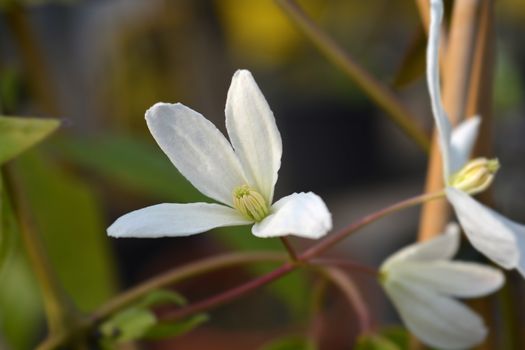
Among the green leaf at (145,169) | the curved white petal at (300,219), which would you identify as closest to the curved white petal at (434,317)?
the curved white petal at (300,219)

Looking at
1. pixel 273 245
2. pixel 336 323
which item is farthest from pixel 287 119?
pixel 273 245

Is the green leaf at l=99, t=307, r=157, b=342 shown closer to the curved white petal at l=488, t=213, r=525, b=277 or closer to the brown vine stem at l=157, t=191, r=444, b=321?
the brown vine stem at l=157, t=191, r=444, b=321

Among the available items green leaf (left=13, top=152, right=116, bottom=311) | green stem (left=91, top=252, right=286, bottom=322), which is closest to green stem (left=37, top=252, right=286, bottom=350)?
green stem (left=91, top=252, right=286, bottom=322)

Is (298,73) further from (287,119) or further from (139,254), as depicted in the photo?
Result: (139,254)

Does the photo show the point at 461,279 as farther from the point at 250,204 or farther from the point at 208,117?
the point at 208,117

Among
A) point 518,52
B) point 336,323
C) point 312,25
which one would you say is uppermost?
point 312,25

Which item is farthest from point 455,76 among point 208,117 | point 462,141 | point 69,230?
point 208,117

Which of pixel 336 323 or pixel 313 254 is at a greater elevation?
pixel 313 254
